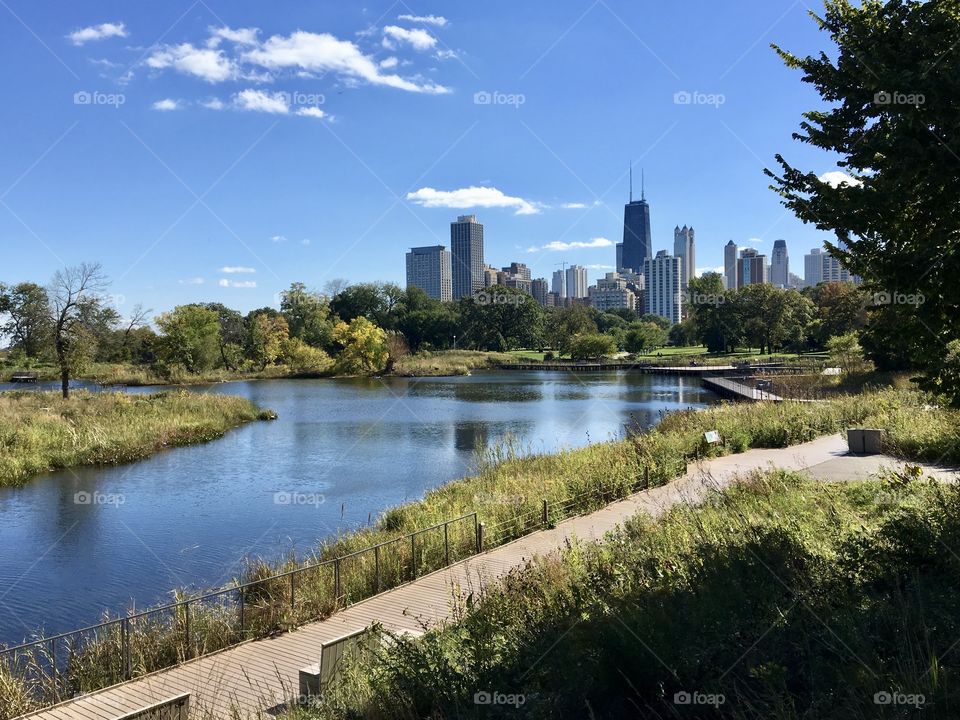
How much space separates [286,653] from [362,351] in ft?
221

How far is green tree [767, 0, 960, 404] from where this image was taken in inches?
249

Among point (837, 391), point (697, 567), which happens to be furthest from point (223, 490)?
point (837, 391)

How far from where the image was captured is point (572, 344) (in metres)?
92.0

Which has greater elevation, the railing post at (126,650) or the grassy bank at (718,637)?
the grassy bank at (718,637)

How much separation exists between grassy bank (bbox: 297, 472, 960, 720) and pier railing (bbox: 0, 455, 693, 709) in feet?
9.13

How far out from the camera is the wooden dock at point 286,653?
718 centimetres

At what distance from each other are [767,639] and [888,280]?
12.1 ft

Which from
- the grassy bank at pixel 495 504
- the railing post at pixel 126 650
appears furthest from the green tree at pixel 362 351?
the railing post at pixel 126 650

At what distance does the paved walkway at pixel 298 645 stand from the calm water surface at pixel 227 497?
4.10 meters

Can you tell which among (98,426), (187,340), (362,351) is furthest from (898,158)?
(362,351)

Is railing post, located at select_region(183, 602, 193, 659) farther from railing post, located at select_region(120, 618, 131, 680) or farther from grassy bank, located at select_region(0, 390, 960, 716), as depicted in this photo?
railing post, located at select_region(120, 618, 131, 680)

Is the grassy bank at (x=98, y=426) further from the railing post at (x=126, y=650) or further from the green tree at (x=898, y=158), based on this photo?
the green tree at (x=898, y=158)

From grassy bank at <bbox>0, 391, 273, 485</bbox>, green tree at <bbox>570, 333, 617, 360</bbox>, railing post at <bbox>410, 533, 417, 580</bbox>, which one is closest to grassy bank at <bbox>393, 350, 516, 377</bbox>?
green tree at <bbox>570, 333, 617, 360</bbox>

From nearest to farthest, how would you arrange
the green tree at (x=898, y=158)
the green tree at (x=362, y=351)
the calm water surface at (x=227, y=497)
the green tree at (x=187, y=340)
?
the green tree at (x=898, y=158)
the calm water surface at (x=227, y=497)
the green tree at (x=187, y=340)
the green tree at (x=362, y=351)
